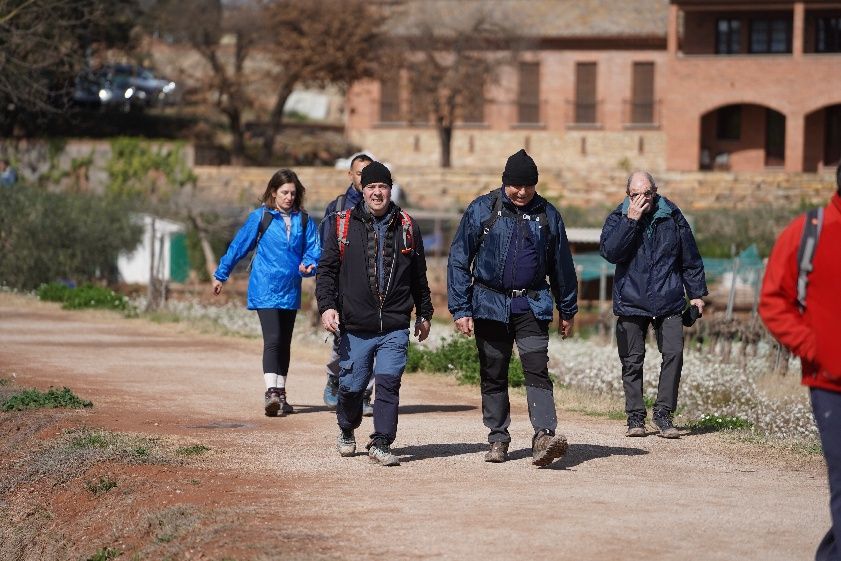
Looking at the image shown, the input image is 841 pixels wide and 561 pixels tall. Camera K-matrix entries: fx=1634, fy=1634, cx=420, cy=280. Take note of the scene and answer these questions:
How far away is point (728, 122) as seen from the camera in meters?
55.1

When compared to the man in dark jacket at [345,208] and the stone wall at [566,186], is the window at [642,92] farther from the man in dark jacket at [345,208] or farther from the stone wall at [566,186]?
the man in dark jacket at [345,208]

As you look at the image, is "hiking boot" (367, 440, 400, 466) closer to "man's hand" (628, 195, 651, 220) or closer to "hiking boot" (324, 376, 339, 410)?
"man's hand" (628, 195, 651, 220)

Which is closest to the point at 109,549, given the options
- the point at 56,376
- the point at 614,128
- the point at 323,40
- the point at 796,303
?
the point at 796,303

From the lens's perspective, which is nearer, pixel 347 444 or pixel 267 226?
pixel 347 444

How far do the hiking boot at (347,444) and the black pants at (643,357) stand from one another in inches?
89.8

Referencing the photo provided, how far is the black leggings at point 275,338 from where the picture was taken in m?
12.5

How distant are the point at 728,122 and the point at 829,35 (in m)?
4.33

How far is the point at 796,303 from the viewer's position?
700 cm

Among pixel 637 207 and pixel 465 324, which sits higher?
pixel 637 207

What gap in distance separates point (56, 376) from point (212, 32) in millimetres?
39879

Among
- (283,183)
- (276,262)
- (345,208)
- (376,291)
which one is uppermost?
(283,183)

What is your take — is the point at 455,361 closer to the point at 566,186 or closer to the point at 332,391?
the point at 332,391

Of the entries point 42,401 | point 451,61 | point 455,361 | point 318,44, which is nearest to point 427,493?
point 42,401

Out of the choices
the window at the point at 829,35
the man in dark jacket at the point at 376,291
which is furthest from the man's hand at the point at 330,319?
the window at the point at 829,35
